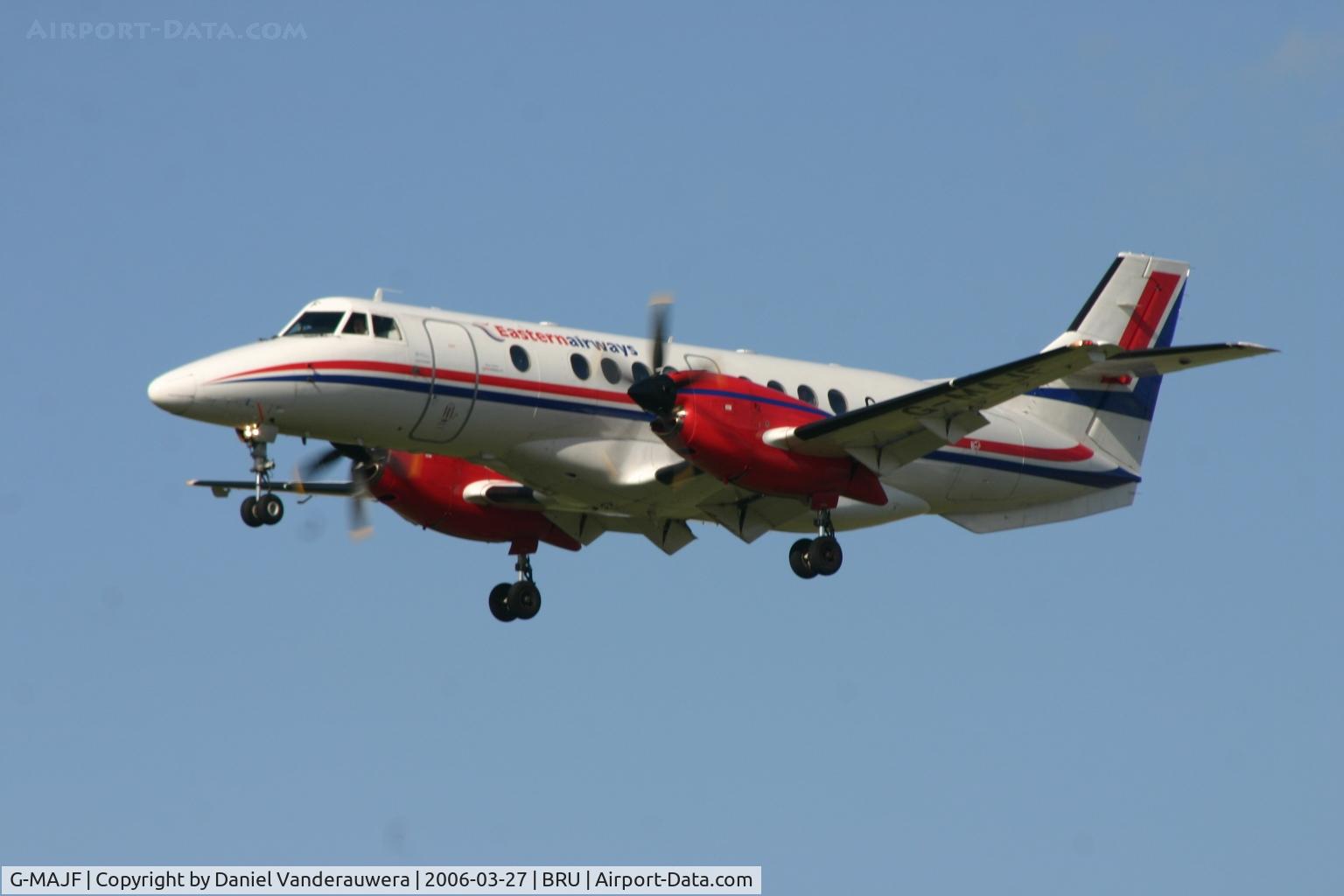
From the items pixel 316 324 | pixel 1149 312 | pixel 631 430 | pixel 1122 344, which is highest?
pixel 1149 312

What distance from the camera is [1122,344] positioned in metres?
30.3

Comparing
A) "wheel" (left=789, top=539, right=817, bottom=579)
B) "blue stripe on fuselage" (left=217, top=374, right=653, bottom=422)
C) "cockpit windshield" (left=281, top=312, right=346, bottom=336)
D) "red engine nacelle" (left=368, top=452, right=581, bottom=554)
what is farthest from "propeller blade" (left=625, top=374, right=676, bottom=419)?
"cockpit windshield" (left=281, top=312, right=346, bottom=336)

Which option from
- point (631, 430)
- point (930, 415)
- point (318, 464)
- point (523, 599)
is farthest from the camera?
point (523, 599)

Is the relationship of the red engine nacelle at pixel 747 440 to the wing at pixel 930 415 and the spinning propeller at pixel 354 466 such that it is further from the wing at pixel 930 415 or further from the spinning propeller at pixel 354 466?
the spinning propeller at pixel 354 466

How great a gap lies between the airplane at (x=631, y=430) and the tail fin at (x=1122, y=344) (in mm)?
97

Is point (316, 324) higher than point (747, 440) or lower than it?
higher

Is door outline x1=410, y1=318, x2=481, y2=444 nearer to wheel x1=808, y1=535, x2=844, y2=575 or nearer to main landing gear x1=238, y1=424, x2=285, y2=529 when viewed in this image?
main landing gear x1=238, y1=424, x2=285, y2=529

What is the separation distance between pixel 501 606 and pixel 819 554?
5292 mm

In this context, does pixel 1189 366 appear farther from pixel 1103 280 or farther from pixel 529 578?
pixel 529 578

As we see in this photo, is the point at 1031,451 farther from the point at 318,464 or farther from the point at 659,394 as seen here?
the point at 318,464

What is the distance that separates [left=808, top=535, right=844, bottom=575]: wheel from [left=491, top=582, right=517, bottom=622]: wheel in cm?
504

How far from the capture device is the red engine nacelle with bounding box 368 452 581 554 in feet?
87.8

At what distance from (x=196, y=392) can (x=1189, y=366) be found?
12.1 m

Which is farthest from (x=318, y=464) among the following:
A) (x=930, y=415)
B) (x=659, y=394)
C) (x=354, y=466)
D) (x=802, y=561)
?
(x=930, y=415)
